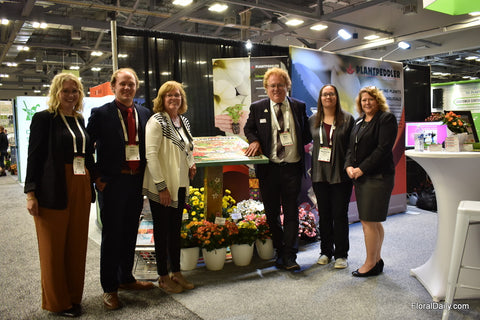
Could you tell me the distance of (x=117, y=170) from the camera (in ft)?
8.04

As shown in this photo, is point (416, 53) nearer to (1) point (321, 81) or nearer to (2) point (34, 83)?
(1) point (321, 81)

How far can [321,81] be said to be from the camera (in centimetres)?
474

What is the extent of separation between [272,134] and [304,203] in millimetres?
1576

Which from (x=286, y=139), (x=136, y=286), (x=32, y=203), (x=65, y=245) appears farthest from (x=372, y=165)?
(x=32, y=203)

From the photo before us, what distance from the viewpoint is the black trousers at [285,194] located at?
10.3 ft

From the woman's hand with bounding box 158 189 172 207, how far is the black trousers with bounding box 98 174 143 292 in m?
0.16

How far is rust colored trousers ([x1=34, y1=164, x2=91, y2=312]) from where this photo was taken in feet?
7.52

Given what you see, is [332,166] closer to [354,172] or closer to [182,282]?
[354,172]

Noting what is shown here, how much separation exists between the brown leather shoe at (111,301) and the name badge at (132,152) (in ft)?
2.99

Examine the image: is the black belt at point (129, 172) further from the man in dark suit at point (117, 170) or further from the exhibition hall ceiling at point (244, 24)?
the exhibition hall ceiling at point (244, 24)

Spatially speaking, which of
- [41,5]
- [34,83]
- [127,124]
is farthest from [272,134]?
[34,83]

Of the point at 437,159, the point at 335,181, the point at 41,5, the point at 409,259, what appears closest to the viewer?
the point at 437,159

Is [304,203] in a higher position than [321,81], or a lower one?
lower

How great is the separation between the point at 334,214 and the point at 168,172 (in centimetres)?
146
